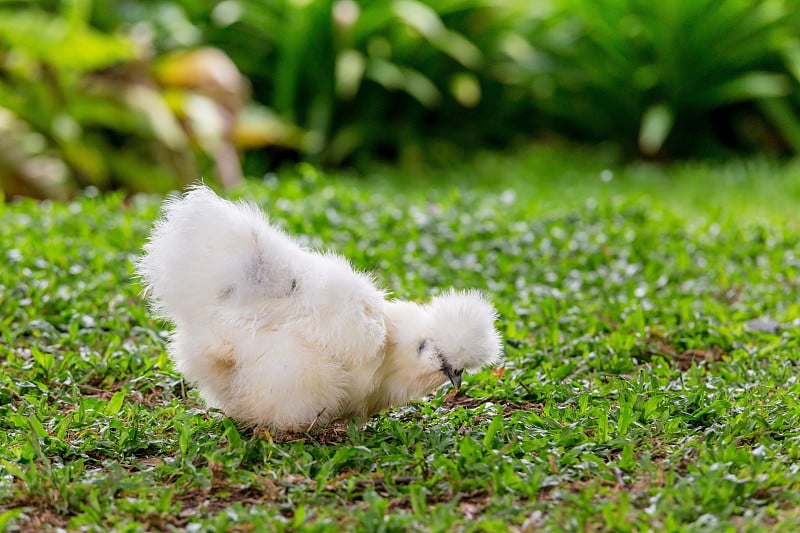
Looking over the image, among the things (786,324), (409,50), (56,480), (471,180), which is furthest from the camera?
(409,50)

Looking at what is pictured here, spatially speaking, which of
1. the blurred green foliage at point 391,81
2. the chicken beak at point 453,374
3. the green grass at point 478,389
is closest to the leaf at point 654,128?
the blurred green foliage at point 391,81

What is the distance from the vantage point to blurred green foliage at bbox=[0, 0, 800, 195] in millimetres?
8383

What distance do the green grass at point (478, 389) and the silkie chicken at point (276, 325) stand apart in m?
0.19

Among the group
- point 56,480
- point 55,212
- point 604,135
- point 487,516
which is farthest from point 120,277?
point 604,135

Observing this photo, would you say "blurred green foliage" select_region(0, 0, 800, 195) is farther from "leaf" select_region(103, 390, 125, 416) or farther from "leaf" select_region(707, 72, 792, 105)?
"leaf" select_region(103, 390, 125, 416)

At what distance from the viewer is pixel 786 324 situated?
498cm

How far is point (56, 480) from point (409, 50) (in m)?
6.99

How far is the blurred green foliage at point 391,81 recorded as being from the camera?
27.5 feet

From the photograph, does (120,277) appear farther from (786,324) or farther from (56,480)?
(786,324)

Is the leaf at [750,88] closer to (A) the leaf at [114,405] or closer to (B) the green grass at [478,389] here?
(B) the green grass at [478,389]

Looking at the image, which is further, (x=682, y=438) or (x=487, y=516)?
(x=682, y=438)

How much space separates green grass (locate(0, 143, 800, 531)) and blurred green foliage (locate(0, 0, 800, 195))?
1.83 meters

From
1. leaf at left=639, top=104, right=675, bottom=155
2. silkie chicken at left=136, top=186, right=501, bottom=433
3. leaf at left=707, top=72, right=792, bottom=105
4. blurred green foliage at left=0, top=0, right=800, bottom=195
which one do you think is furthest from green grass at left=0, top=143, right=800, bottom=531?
leaf at left=707, top=72, right=792, bottom=105

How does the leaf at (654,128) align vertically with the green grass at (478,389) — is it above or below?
above
